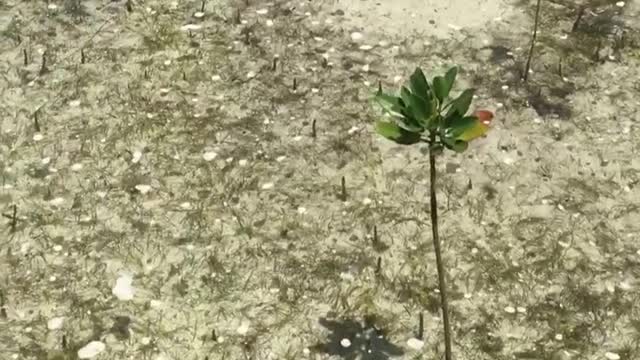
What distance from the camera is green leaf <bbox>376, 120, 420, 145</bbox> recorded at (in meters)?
5.62

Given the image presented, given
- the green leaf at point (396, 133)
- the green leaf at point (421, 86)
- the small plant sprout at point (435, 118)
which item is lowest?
the green leaf at point (396, 133)

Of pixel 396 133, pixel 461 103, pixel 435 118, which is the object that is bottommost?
pixel 396 133

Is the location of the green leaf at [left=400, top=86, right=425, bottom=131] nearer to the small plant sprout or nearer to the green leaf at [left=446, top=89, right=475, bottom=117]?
the small plant sprout

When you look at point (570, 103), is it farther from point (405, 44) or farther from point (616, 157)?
point (405, 44)

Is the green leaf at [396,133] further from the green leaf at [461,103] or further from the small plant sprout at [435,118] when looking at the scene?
the green leaf at [461,103]

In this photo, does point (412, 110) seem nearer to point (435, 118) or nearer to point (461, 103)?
point (435, 118)

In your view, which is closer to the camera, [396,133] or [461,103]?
[461,103]

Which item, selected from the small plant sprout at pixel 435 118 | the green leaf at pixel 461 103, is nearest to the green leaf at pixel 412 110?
the small plant sprout at pixel 435 118

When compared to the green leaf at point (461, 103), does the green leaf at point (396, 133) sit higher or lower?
lower

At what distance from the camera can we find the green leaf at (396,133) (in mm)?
5621

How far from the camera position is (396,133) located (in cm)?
567

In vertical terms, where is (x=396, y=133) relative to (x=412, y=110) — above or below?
below

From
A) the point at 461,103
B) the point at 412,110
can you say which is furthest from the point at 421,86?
the point at 461,103

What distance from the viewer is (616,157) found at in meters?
9.22
